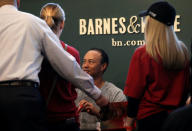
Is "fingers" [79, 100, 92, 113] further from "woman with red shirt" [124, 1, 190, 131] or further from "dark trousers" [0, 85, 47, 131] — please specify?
"dark trousers" [0, 85, 47, 131]

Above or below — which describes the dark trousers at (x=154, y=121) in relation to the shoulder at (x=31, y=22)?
below

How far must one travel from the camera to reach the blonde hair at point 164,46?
219cm

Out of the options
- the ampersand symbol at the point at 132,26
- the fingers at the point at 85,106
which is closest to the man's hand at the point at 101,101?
the fingers at the point at 85,106

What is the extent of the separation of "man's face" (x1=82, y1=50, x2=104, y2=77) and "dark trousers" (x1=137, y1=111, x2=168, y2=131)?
1467 millimetres

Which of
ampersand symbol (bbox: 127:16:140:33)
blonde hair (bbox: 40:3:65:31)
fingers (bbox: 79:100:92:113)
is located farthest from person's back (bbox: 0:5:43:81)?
ampersand symbol (bbox: 127:16:140:33)

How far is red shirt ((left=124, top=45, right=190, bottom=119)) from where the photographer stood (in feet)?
7.23

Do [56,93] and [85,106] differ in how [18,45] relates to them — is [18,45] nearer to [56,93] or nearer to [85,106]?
[56,93]

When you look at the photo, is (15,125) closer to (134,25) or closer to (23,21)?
(23,21)

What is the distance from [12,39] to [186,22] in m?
2.89

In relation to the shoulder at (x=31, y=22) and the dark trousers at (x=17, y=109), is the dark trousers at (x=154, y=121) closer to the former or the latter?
the dark trousers at (x=17, y=109)

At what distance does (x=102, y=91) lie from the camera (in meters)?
3.55

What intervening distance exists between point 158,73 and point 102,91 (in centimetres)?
140

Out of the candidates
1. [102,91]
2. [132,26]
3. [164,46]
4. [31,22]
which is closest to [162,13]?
[164,46]

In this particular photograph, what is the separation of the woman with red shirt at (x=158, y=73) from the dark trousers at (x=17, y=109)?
2.20 ft
